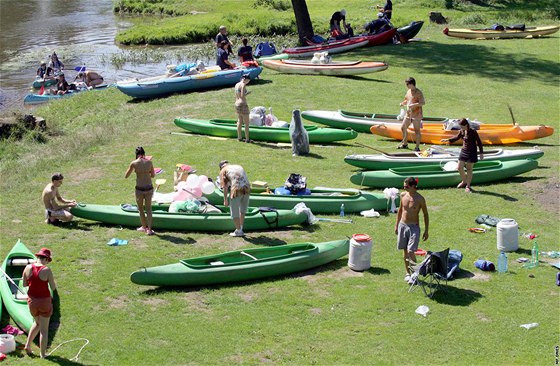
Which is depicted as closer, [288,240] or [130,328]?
[130,328]

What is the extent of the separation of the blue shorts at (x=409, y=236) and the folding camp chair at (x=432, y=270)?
1.07 ft

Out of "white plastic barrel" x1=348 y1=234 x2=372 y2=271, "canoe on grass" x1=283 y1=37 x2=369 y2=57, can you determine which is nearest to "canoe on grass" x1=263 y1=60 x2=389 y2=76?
"canoe on grass" x1=283 y1=37 x2=369 y2=57

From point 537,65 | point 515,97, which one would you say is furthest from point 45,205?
point 537,65

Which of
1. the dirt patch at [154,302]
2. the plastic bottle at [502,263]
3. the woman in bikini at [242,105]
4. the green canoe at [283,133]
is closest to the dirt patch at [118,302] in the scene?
the dirt patch at [154,302]

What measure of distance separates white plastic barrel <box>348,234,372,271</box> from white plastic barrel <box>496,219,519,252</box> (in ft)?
8.17

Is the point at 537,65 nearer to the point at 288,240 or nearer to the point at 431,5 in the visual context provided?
the point at 431,5

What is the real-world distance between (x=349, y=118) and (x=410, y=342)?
12.7 m

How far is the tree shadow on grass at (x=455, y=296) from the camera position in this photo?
13.3 metres

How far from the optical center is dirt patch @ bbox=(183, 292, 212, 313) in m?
13.4

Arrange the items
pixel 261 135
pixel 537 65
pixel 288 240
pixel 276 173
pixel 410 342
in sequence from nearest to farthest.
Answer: pixel 410 342, pixel 288 240, pixel 276 173, pixel 261 135, pixel 537 65

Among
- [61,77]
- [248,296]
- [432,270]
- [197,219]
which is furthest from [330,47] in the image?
[248,296]

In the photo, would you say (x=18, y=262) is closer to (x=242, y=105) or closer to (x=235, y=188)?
(x=235, y=188)

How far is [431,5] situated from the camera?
1839 inches

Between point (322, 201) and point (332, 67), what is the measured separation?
1353 cm
